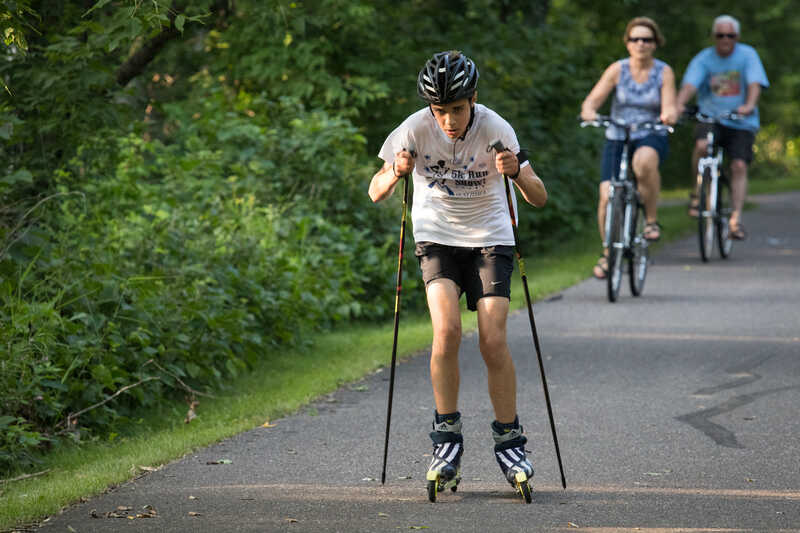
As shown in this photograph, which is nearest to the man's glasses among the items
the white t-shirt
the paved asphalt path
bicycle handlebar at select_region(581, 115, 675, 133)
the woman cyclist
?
the woman cyclist

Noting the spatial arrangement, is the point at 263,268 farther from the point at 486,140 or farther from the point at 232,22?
the point at 486,140

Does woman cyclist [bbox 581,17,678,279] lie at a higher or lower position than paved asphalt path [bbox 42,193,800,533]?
higher

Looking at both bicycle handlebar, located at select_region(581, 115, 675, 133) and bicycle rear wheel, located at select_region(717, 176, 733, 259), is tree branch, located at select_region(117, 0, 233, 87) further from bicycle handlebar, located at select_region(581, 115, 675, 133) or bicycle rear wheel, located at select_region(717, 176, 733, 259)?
bicycle rear wheel, located at select_region(717, 176, 733, 259)

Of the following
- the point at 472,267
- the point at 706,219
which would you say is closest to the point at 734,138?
the point at 706,219

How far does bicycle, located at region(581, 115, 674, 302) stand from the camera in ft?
38.4

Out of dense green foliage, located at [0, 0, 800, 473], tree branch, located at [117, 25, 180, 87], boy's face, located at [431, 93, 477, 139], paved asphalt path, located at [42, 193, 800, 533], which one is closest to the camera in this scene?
paved asphalt path, located at [42, 193, 800, 533]

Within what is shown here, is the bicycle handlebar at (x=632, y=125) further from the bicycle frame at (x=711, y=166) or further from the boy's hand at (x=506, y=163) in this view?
the boy's hand at (x=506, y=163)

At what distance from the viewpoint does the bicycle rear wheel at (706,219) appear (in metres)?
14.5

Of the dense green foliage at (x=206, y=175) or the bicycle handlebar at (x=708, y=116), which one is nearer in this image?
the dense green foliage at (x=206, y=175)

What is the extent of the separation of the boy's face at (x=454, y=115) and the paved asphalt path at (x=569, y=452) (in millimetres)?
1557

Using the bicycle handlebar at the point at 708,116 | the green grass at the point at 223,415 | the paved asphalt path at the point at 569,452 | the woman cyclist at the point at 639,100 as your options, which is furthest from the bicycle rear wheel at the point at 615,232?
the bicycle handlebar at the point at 708,116

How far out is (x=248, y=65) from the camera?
14.4m

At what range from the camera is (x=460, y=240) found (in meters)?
5.64

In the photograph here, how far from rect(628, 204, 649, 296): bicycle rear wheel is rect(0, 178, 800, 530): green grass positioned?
0.87 m
